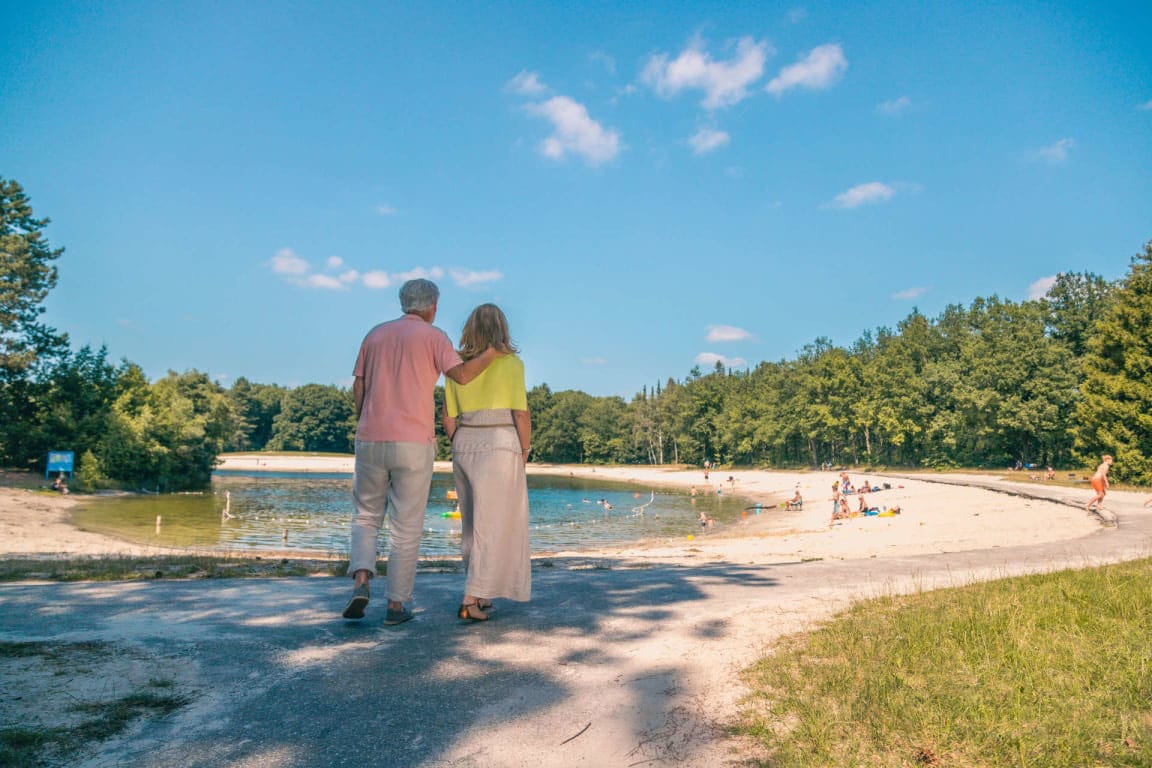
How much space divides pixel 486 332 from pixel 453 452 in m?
0.99

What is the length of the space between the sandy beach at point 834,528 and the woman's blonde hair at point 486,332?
6893 millimetres

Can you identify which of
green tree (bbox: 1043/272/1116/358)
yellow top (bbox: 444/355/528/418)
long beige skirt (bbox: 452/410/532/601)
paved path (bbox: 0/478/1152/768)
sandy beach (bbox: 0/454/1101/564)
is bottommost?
sandy beach (bbox: 0/454/1101/564)

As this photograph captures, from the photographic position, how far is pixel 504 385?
17.5ft

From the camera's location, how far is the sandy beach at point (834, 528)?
48.9 feet

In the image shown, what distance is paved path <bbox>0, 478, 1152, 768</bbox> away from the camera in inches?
114

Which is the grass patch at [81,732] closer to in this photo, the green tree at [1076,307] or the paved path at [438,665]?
the paved path at [438,665]

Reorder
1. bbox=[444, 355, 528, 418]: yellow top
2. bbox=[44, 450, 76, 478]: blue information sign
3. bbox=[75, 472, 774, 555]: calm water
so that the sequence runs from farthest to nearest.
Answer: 1. bbox=[44, 450, 76, 478]: blue information sign
2. bbox=[75, 472, 774, 555]: calm water
3. bbox=[444, 355, 528, 418]: yellow top

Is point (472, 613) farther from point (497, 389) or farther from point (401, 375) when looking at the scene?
point (401, 375)

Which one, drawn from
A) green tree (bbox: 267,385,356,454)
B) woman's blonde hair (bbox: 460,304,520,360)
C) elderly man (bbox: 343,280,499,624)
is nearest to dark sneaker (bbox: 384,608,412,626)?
elderly man (bbox: 343,280,499,624)

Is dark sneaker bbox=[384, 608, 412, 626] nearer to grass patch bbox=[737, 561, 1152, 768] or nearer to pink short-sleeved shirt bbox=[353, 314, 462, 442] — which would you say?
pink short-sleeved shirt bbox=[353, 314, 462, 442]

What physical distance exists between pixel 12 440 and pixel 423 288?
5248cm

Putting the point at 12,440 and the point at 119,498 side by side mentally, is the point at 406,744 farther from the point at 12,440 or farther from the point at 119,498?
the point at 12,440

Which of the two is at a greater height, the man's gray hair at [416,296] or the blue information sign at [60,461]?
the man's gray hair at [416,296]

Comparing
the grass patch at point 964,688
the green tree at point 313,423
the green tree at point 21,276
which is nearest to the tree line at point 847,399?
the green tree at point 21,276
